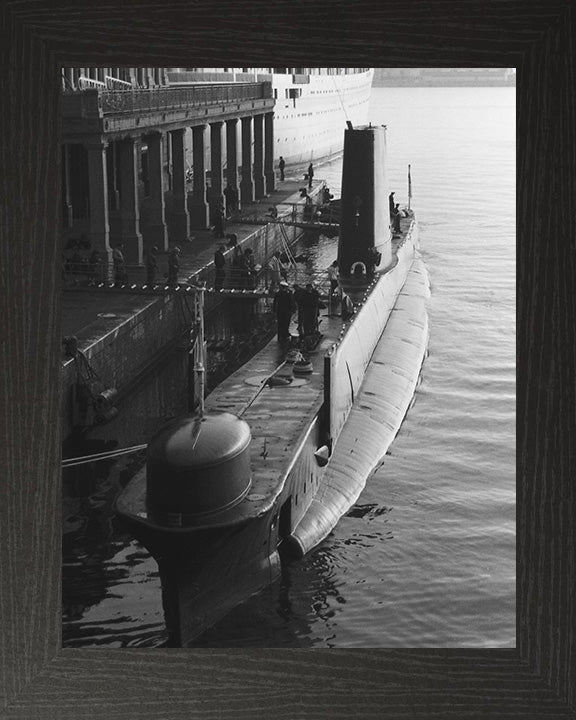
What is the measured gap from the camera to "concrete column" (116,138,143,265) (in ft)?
111

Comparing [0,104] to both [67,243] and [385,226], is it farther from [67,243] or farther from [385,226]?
[67,243]

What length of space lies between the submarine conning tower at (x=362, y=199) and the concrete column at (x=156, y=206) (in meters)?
9.65

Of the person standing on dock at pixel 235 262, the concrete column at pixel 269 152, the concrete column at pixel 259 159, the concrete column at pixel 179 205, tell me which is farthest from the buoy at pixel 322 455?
the concrete column at pixel 269 152

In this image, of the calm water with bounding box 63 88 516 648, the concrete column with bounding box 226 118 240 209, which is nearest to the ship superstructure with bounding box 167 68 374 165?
the concrete column with bounding box 226 118 240 209

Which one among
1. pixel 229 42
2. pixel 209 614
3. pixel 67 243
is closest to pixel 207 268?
pixel 67 243

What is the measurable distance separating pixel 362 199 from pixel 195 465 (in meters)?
18.4

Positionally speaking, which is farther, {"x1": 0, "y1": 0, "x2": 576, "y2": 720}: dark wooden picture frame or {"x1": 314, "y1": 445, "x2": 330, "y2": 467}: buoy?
{"x1": 314, "y1": 445, "x2": 330, "y2": 467}: buoy

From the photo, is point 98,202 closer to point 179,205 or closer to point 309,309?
point 179,205

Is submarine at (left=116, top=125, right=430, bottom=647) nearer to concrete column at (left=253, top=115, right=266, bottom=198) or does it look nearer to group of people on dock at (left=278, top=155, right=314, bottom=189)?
concrete column at (left=253, top=115, right=266, bottom=198)

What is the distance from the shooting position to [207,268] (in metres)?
33.7

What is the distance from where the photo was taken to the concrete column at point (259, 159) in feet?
189

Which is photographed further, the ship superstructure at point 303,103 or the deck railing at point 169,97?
the ship superstructure at point 303,103

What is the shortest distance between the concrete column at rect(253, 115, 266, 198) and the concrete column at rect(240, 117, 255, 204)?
2.05m

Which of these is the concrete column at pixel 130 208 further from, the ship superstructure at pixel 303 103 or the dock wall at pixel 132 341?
the ship superstructure at pixel 303 103
